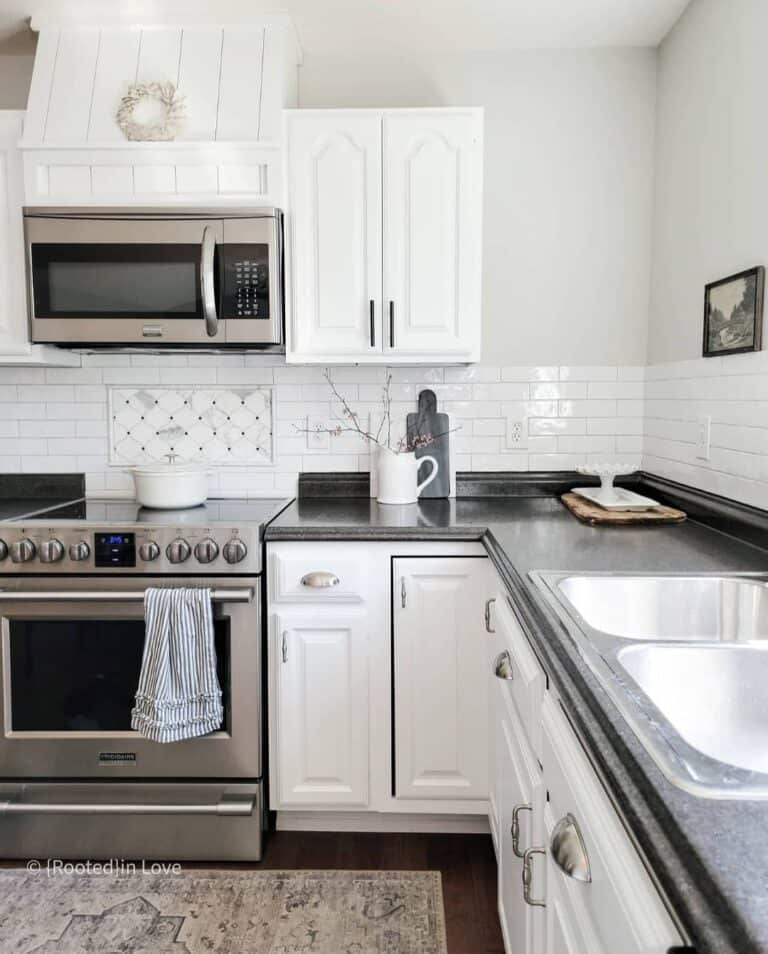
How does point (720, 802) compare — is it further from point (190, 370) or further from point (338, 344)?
point (190, 370)

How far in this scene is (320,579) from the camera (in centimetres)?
213

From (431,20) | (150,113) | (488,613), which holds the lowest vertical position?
(488,613)

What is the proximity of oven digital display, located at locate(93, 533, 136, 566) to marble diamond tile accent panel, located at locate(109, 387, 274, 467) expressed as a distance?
72cm

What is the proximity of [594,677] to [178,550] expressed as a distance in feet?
4.55

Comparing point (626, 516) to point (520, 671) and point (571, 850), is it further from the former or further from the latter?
point (571, 850)

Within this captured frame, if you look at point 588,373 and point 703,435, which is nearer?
point 703,435

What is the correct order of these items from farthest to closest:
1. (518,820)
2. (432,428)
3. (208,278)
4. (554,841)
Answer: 1. (432,428)
2. (208,278)
3. (518,820)
4. (554,841)

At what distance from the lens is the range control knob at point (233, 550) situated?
6.80 ft

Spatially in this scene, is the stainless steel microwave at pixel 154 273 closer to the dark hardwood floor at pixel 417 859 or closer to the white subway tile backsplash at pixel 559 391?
the white subway tile backsplash at pixel 559 391

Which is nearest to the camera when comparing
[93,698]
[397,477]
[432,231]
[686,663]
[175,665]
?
[686,663]

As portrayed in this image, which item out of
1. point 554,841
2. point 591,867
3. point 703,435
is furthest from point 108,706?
point 703,435

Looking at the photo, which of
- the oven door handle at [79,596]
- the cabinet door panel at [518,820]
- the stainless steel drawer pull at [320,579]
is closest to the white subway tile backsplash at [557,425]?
the stainless steel drawer pull at [320,579]

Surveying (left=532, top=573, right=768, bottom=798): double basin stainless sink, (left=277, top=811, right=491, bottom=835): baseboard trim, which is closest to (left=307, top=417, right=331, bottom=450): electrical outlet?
(left=277, top=811, right=491, bottom=835): baseboard trim

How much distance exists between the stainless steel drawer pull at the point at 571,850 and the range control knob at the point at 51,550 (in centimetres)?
163
